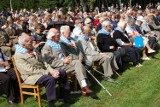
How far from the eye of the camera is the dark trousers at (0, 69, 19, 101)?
6004 millimetres

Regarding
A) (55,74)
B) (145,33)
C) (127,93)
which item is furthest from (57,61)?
(145,33)

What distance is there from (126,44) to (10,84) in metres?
3.76

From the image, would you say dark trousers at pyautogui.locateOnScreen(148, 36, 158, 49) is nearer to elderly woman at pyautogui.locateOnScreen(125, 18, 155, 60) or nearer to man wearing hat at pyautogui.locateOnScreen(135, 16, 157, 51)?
man wearing hat at pyautogui.locateOnScreen(135, 16, 157, 51)

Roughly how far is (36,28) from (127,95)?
3.26 m

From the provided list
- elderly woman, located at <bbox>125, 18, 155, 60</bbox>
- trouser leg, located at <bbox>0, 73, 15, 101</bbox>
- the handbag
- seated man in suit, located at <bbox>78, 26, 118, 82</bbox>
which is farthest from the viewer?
elderly woman, located at <bbox>125, 18, 155, 60</bbox>

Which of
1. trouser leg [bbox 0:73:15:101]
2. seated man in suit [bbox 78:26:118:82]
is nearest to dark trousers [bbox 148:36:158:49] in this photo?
seated man in suit [bbox 78:26:118:82]

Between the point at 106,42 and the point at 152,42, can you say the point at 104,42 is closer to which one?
the point at 106,42

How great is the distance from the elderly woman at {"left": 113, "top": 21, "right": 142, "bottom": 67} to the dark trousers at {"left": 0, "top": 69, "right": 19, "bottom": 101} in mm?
3409

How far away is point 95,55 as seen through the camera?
741cm

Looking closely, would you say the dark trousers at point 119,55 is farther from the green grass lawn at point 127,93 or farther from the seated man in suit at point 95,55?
the seated man in suit at point 95,55

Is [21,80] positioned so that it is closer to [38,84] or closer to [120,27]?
[38,84]

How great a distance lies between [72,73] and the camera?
6301mm

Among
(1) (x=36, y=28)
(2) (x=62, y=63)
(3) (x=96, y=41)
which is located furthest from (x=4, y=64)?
(3) (x=96, y=41)

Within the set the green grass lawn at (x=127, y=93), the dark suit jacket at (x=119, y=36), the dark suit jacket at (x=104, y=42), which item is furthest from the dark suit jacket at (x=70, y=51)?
the dark suit jacket at (x=119, y=36)
